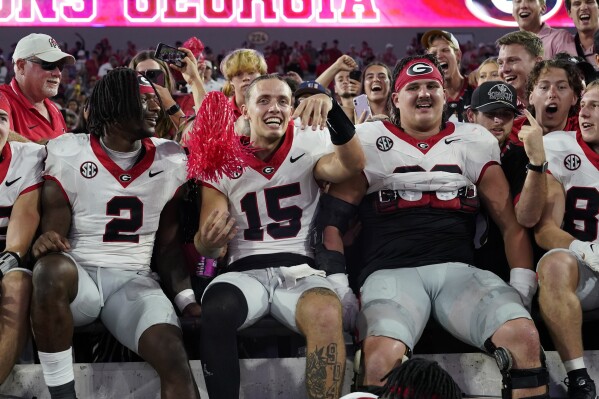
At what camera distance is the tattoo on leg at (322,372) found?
2576 millimetres

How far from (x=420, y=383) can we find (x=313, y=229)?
1.40 metres

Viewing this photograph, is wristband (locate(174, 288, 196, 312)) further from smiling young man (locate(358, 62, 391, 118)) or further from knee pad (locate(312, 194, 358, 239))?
smiling young man (locate(358, 62, 391, 118))

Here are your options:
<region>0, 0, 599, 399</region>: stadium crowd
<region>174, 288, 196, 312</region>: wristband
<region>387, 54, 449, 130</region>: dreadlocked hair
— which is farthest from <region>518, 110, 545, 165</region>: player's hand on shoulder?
<region>174, 288, 196, 312</region>: wristband

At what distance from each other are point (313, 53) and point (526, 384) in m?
11.9

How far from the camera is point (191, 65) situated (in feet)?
13.5

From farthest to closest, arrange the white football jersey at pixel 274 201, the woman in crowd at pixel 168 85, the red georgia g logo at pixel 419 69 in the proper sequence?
the woman in crowd at pixel 168 85 < the red georgia g logo at pixel 419 69 < the white football jersey at pixel 274 201

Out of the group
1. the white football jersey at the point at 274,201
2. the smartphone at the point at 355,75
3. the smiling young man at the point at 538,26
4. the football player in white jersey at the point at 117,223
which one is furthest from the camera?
the smartphone at the point at 355,75

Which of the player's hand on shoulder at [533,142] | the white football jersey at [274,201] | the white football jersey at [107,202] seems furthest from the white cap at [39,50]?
the player's hand on shoulder at [533,142]

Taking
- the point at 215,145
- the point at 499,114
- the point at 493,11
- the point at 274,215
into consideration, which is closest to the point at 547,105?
the point at 499,114

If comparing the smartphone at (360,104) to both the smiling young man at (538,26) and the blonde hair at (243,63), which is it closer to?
the blonde hair at (243,63)

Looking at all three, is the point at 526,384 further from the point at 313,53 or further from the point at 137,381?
the point at 313,53

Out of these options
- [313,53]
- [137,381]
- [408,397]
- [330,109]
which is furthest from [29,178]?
[313,53]

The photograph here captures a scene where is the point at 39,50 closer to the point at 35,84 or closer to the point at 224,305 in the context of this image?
the point at 35,84

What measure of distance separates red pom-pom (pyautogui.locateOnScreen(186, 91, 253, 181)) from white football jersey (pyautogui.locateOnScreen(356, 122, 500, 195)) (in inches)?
19.6
